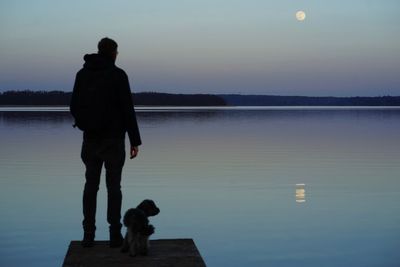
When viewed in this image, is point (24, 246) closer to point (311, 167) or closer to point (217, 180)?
point (217, 180)

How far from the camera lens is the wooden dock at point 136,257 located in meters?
7.63

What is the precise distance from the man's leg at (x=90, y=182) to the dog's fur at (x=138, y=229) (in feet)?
1.98

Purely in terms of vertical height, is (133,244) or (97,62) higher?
(97,62)

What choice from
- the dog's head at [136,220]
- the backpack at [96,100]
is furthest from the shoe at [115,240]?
the backpack at [96,100]

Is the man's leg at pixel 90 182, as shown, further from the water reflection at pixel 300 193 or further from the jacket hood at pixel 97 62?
the water reflection at pixel 300 193

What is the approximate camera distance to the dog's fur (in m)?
7.73

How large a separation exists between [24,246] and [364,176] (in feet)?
44.2

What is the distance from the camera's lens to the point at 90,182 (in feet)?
27.3

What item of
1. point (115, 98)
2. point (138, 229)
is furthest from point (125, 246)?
point (115, 98)

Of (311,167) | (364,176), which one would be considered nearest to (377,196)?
(364,176)

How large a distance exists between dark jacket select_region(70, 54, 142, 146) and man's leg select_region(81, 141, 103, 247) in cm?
20

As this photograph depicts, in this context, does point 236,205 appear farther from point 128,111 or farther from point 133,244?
point 128,111

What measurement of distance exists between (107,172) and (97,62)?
1.41 meters

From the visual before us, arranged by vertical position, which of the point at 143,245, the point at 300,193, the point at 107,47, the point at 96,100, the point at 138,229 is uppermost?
the point at 107,47
